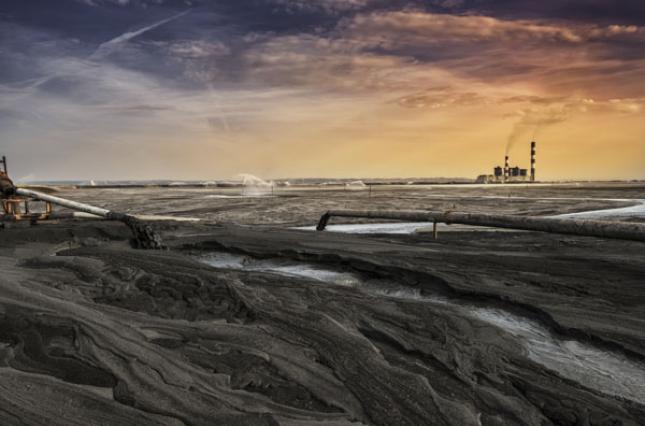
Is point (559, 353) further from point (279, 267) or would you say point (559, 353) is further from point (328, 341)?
point (279, 267)

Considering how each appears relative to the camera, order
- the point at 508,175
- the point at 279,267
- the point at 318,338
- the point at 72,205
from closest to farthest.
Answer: the point at 318,338, the point at 279,267, the point at 72,205, the point at 508,175

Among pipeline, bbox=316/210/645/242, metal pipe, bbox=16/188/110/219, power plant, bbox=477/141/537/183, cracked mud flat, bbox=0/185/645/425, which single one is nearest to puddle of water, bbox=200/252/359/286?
cracked mud flat, bbox=0/185/645/425

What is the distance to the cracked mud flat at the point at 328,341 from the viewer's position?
2346 millimetres

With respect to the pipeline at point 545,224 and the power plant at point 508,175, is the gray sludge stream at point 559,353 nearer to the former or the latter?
the pipeline at point 545,224

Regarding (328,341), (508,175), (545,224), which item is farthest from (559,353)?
(508,175)

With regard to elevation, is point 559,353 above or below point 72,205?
below

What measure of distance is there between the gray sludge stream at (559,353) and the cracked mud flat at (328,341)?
2 cm

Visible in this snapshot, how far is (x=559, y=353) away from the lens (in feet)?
10.6

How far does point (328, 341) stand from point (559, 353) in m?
1.85

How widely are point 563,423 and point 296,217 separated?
13524mm

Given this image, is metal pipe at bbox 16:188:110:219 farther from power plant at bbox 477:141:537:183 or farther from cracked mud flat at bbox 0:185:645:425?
power plant at bbox 477:141:537:183

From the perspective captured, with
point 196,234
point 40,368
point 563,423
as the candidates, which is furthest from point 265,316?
point 196,234

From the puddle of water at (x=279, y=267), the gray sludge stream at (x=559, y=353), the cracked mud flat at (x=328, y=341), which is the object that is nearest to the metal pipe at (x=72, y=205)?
the cracked mud flat at (x=328, y=341)

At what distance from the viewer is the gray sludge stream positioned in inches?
106
